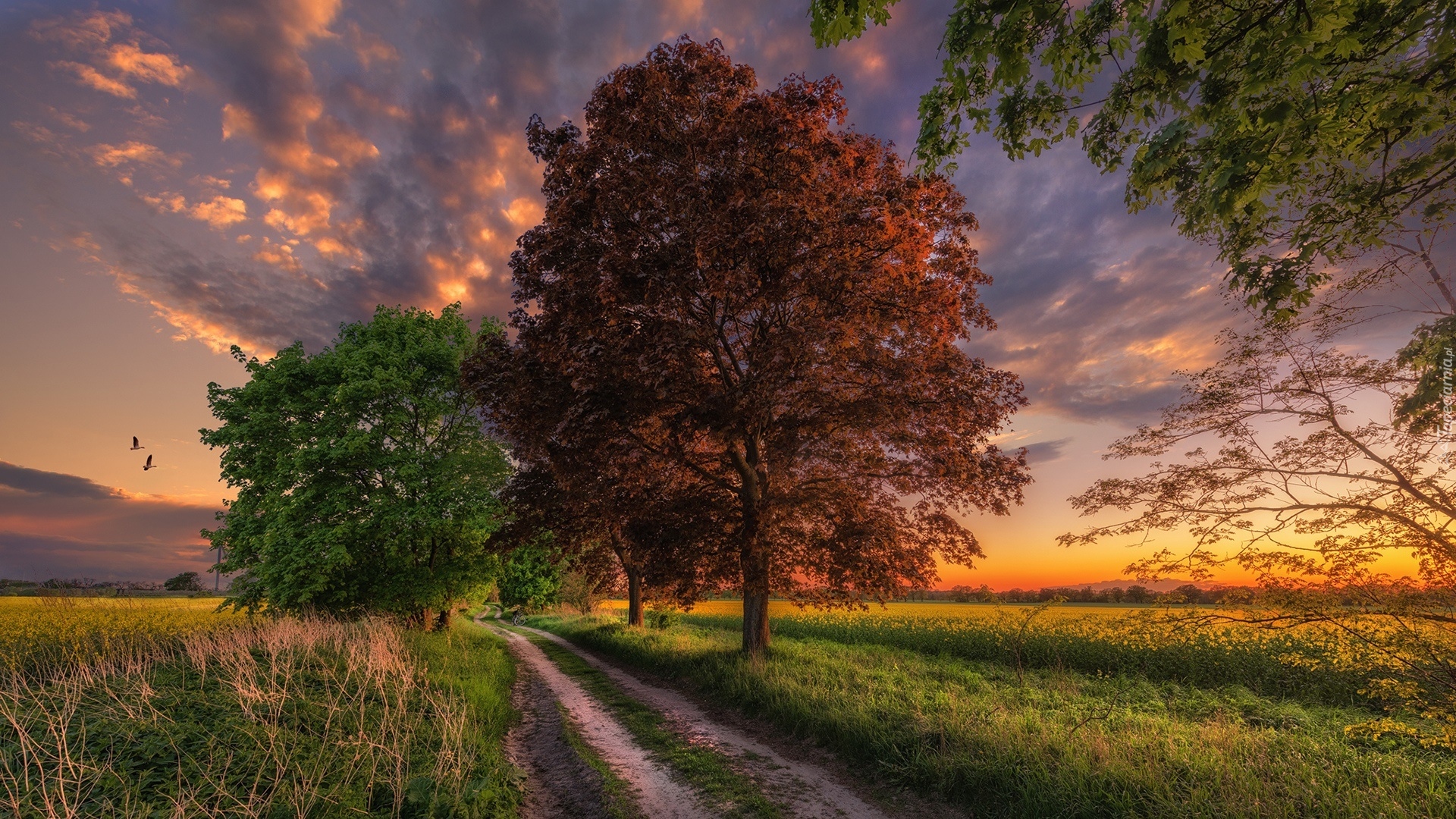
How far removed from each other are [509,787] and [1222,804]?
777 centimetres

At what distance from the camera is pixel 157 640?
1216 cm

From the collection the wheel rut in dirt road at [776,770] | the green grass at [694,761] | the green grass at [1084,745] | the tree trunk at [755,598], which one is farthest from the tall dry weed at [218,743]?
the tree trunk at [755,598]

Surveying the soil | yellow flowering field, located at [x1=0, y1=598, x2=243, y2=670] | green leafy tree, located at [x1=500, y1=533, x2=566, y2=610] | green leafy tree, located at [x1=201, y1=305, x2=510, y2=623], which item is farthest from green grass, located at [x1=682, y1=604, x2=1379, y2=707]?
green leafy tree, located at [x1=500, y1=533, x2=566, y2=610]

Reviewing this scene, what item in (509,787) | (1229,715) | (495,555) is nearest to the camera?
(509,787)

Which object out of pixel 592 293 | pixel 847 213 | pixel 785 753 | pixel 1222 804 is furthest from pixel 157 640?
pixel 1222 804

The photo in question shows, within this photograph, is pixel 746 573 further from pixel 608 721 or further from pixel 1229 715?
pixel 1229 715

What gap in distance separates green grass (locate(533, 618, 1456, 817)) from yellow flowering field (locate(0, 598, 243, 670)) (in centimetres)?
1181

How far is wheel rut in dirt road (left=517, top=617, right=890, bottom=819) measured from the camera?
6.86 m

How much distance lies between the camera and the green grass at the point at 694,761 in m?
6.89

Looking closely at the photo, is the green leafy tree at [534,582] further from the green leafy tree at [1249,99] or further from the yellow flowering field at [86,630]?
the green leafy tree at [1249,99]

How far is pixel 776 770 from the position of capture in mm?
8188

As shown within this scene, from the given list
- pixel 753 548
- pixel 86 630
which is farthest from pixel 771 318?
pixel 86 630

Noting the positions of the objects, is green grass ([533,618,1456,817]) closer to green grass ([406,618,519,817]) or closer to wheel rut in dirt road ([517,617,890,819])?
wheel rut in dirt road ([517,617,890,819])

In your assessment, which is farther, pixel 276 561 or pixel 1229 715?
pixel 276 561
